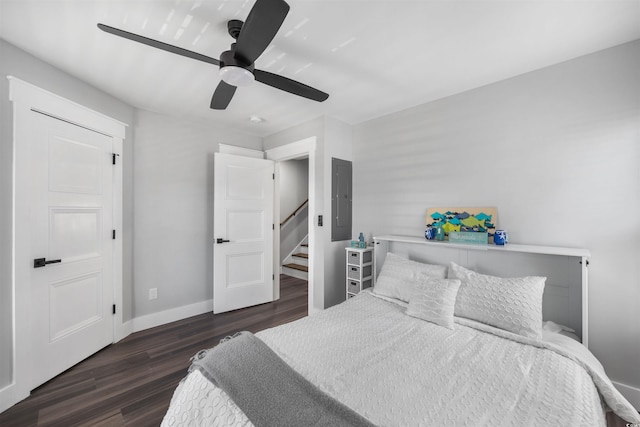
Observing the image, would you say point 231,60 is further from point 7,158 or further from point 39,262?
point 39,262

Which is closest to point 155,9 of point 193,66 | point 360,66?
point 193,66

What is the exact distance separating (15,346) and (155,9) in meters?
2.41

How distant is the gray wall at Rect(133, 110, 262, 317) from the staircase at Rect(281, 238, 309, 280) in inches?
77.7

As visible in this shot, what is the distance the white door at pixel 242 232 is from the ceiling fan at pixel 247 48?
61.0 inches

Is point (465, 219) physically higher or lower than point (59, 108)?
lower

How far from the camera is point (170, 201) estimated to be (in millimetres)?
3170

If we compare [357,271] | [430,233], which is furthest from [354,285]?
[430,233]

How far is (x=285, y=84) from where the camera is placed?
1764mm

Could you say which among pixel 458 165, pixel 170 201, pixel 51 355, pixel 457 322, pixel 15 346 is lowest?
pixel 51 355

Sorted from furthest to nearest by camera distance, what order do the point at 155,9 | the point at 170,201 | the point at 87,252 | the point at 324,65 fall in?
1. the point at 170,201
2. the point at 87,252
3. the point at 324,65
4. the point at 155,9

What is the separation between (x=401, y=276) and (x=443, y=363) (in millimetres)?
988

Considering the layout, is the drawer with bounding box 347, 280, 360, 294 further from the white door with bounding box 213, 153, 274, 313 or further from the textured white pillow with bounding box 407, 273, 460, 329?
Result: the white door with bounding box 213, 153, 274, 313

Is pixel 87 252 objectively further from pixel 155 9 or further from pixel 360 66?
pixel 360 66

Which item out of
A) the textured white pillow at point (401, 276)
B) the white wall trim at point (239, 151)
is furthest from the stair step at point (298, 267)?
the textured white pillow at point (401, 276)
